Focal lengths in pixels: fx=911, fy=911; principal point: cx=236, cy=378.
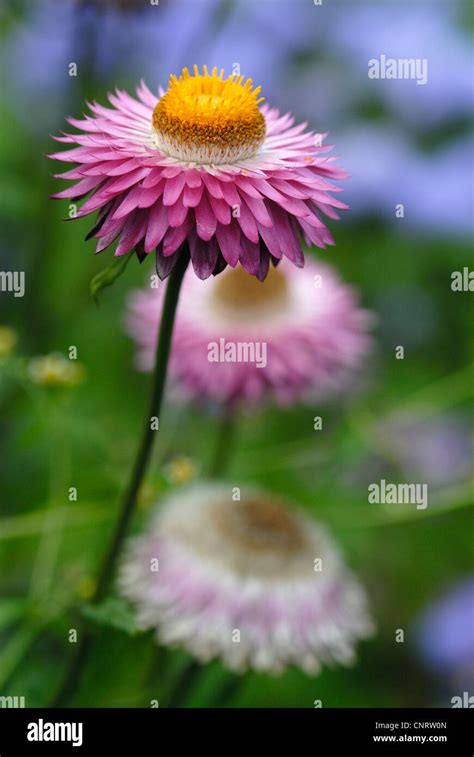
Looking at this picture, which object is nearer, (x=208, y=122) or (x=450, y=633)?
(x=208, y=122)

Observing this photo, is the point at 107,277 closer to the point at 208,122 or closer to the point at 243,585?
the point at 208,122

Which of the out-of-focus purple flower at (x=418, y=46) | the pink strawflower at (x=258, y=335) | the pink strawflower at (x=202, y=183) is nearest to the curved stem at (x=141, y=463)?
the pink strawflower at (x=202, y=183)

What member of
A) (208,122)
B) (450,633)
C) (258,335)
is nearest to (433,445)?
(450,633)

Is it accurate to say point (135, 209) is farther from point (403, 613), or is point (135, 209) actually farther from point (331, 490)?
point (403, 613)

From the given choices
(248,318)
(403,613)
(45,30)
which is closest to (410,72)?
(45,30)

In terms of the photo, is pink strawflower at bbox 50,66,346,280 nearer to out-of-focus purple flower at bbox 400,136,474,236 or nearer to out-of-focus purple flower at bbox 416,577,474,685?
out-of-focus purple flower at bbox 416,577,474,685

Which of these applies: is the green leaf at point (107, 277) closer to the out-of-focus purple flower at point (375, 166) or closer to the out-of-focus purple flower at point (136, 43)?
the out-of-focus purple flower at point (136, 43)
